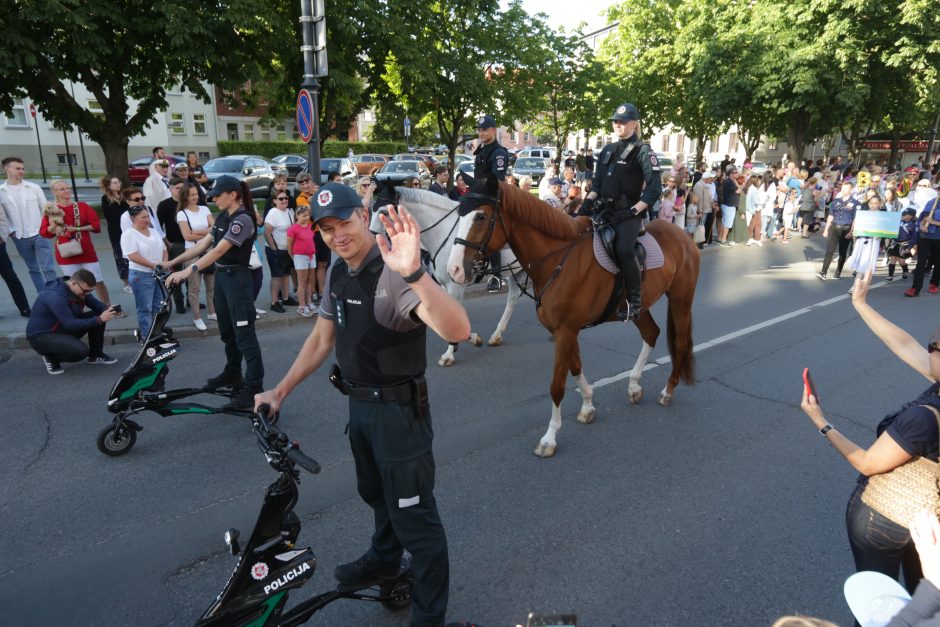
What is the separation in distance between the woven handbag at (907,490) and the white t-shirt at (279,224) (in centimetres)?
844

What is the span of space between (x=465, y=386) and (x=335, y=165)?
906 inches

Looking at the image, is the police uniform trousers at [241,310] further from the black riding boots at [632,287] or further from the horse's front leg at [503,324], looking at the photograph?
the black riding boots at [632,287]

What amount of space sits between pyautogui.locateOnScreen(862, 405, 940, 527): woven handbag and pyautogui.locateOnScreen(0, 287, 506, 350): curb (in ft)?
25.2

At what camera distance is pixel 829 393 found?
19.8 feet

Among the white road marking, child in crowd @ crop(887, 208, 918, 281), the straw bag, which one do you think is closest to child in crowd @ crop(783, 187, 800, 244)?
child in crowd @ crop(887, 208, 918, 281)

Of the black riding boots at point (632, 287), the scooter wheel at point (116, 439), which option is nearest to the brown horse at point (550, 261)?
the black riding boots at point (632, 287)

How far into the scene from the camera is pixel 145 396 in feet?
15.6

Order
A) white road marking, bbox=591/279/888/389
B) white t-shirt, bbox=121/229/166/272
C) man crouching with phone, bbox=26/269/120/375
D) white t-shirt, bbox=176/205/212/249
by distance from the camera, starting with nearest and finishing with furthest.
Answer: man crouching with phone, bbox=26/269/120/375 → white road marking, bbox=591/279/888/389 → white t-shirt, bbox=121/229/166/272 → white t-shirt, bbox=176/205/212/249

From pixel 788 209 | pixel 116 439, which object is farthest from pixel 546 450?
pixel 788 209

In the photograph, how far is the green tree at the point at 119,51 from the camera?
11680 millimetres

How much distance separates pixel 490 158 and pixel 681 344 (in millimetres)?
3222

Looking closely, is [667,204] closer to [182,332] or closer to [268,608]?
[182,332]

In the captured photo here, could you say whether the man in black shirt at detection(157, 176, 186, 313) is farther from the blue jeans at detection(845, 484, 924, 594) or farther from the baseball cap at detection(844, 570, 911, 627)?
the baseball cap at detection(844, 570, 911, 627)

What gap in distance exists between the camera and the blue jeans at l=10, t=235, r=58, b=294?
8.56 m
